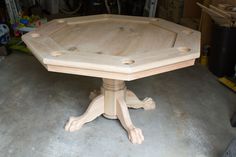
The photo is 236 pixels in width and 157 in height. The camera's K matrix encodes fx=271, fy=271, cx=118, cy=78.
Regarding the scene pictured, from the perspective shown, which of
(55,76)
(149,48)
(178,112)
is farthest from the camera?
(55,76)

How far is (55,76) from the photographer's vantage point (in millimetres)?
2625

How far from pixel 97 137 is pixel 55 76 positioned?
103 cm

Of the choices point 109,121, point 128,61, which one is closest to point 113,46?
point 128,61

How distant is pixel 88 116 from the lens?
185cm

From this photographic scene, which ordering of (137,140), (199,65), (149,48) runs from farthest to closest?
(199,65)
(137,140)
(149,48)

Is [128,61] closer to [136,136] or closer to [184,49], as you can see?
[184,49]

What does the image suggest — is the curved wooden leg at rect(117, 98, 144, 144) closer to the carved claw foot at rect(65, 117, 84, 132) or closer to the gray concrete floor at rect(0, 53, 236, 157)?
the gray concrete floor at rect(0, 53, 236, 157)

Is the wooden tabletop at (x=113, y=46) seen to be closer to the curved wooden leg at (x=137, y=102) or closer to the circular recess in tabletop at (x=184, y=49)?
the circular recess in tabletop at (x=184, y=49)

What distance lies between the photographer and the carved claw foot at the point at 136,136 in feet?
5.73

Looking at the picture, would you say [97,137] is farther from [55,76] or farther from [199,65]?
[199,65]

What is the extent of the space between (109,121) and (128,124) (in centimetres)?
21

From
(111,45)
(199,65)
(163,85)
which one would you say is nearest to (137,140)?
(111,45)

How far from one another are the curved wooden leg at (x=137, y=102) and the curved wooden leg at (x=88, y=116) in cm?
25

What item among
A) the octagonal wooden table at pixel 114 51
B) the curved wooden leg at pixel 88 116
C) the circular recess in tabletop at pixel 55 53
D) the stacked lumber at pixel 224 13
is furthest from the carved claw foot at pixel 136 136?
the stacked lumber at pixel 224 13
